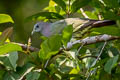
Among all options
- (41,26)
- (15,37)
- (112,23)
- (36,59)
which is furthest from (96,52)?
(15,37)

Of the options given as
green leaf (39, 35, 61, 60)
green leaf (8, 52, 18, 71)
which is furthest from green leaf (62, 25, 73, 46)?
green leaf (8, 52, 18, 71)

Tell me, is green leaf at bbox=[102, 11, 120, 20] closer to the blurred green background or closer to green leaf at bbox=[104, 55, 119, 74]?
green leaf at bbox=[104, 55, 119, 74]

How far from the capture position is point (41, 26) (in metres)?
3.50

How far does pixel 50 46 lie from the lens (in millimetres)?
1795

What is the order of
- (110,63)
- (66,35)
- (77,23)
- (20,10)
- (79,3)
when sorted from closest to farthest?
(110,63) < (66,35) < (79,3) < (77,23) < (20,10)

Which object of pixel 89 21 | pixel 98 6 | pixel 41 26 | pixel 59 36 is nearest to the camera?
pixel 59 36

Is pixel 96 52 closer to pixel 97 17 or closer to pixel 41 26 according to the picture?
pixel 97 17

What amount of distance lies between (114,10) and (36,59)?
0.62 metres

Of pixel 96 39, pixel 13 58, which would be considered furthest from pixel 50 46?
pixel 96 39

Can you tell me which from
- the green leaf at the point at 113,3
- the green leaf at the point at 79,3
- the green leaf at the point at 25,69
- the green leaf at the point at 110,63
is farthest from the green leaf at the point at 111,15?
the green leaf at the point at 25,69

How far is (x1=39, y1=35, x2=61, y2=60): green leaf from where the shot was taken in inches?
69.9

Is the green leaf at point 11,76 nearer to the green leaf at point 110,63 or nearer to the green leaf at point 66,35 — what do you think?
the green leaf at point 66,35

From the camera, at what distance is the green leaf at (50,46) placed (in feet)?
5.82

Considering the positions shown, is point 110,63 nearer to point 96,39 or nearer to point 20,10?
point 96,39
